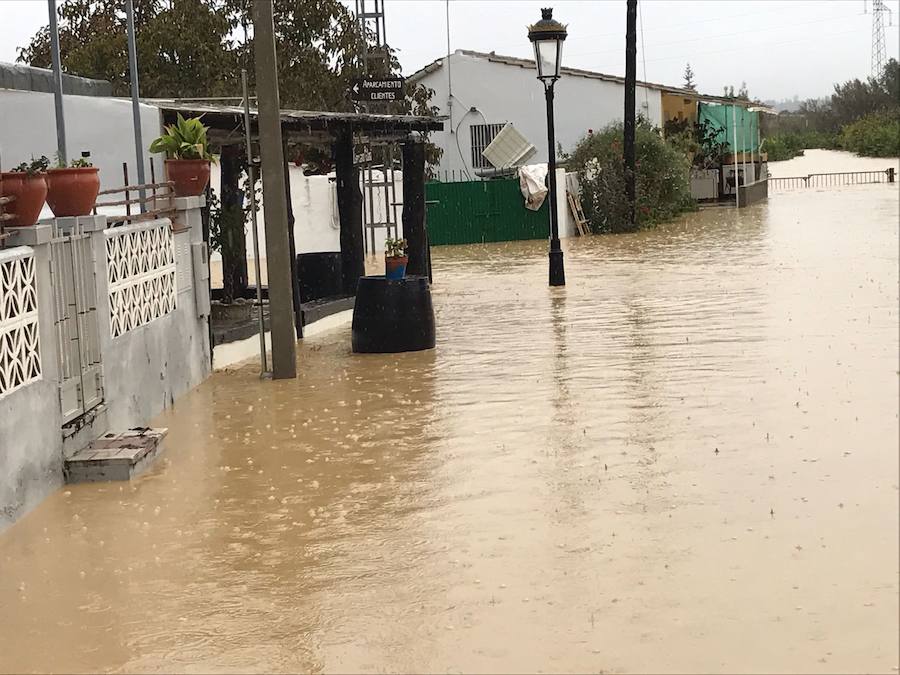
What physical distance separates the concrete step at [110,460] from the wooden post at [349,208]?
9.78 m

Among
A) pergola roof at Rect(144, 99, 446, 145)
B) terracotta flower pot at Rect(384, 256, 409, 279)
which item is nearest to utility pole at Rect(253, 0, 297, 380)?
pergola roof at Rect(144, 99, 446, 145)

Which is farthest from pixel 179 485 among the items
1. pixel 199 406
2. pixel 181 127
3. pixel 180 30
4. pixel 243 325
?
pixel 180 30

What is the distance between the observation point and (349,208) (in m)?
20.2

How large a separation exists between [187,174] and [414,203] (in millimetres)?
8285

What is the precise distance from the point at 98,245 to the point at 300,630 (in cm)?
539

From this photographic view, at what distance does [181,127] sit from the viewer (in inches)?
558

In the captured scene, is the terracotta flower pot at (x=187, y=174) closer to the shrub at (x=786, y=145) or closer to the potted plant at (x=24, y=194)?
the potted plant at (x=24, y=194)

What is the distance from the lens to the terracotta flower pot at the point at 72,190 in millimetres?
10641

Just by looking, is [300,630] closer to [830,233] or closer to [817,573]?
[817,573]

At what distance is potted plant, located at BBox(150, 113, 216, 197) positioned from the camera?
14062 millimetres

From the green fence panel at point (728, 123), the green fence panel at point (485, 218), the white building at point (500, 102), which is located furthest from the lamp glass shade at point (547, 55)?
the green fence panel at point (728, 123)

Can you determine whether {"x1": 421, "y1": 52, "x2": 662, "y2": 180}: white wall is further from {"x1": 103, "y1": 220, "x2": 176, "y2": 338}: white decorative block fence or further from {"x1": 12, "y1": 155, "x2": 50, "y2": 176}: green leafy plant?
{"x1": 12, "y1": 155, "x2": 50, "y2": 176}: green leafy plant

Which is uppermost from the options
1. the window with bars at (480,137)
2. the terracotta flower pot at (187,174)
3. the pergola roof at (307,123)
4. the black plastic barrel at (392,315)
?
the window with bars at (480,137)

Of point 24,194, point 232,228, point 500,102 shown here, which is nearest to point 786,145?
point 500,102
